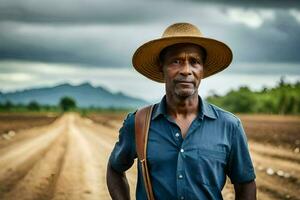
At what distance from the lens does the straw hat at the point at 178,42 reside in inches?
128

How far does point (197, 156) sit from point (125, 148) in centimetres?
49

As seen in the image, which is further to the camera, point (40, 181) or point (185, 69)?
point (40, 181)

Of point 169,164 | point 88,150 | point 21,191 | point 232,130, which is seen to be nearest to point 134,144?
point 169,164

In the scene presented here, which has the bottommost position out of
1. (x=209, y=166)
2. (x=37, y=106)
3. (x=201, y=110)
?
(x=37, y=106)

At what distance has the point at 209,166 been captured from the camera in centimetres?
312

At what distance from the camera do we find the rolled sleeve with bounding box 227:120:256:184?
10.6 feet

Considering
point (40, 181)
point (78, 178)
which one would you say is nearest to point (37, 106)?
point (78, 178)

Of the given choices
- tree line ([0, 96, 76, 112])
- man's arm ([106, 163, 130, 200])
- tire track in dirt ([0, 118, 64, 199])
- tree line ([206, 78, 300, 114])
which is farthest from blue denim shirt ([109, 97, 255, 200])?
tree line ([0, 96, 76, 112])

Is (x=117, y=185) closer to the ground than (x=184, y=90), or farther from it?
closer to the ground

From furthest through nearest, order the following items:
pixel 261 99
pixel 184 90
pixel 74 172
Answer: pixel 261 99 < pixel 74 172 < pixel 184 90

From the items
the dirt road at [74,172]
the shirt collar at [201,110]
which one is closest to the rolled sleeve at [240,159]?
the shirt collar at [201,110]

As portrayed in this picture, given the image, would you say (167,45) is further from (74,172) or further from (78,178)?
(74,172)

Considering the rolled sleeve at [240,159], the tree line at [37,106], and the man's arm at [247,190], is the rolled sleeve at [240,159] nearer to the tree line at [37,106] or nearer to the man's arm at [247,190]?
the man's arm at [247,190]

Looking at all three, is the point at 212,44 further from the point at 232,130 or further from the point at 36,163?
the point at 36,163
